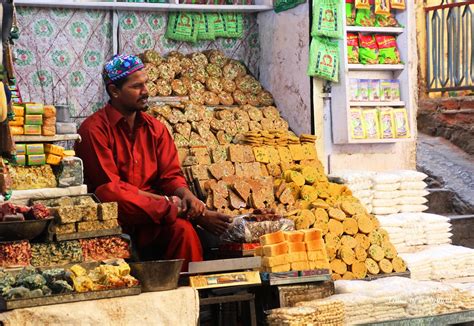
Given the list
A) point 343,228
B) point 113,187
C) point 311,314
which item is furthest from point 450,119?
point 311,314

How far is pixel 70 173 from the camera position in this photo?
6133mm

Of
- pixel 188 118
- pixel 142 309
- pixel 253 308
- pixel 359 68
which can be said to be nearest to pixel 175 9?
pixel 188 118

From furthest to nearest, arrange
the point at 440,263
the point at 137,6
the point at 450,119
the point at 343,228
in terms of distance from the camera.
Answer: the point at 450,119, the point at 137,6, the point at 440,263, the point at 343,228

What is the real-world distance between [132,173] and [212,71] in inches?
74.1

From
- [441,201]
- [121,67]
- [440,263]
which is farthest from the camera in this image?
[441,201]

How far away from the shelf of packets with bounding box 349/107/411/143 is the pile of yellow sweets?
892mm

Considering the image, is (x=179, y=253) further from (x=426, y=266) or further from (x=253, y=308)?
(x=426, y=266)

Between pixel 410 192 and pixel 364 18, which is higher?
pixel 364 18

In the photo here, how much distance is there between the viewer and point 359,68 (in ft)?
28.1

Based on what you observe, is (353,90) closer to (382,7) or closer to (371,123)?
(371,123)

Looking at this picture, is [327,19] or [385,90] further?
[385,90]

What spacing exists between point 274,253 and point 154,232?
1.20m

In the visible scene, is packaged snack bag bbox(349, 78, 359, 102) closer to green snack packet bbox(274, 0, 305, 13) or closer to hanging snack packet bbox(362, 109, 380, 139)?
hanging snack packet bbox(362, 109, 380, 139)

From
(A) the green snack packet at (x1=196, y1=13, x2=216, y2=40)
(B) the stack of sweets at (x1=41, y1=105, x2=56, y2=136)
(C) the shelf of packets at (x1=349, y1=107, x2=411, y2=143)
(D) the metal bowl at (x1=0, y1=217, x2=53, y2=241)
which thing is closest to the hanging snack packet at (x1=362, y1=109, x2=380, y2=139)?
(C) the shelf of packets at (x1=349, y1=107, x2=411, y2=143)
